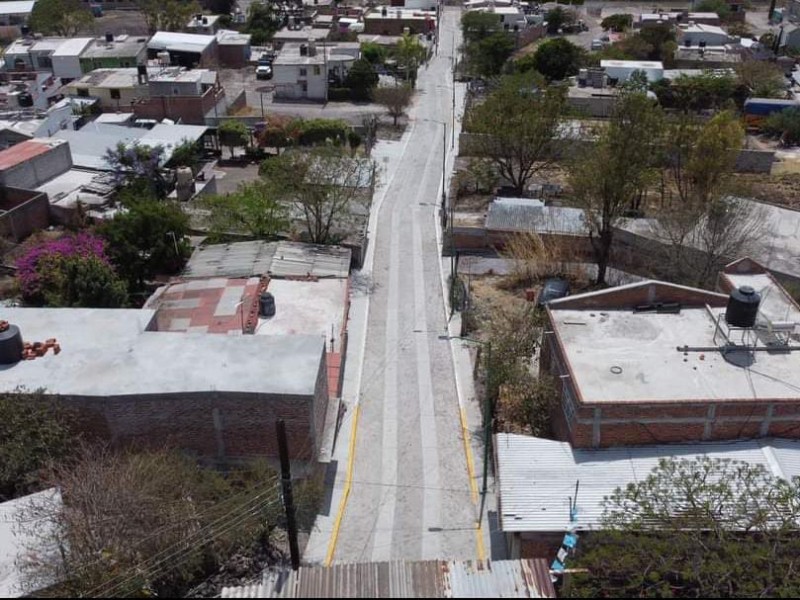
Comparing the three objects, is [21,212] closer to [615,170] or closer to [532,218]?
[532,218]

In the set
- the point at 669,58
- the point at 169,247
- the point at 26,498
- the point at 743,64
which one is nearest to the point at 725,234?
the point at 169,247

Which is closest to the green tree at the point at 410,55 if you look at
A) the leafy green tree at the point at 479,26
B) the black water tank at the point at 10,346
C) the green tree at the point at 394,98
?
the leafy green tree at the point at 479,26

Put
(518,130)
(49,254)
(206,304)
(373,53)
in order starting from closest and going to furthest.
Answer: (206,304) < (49,254) < (518,130) < (373,53)

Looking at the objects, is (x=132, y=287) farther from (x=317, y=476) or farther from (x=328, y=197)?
(x=317, y=476)

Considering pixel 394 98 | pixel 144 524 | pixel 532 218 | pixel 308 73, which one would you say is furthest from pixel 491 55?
pixel 144 524

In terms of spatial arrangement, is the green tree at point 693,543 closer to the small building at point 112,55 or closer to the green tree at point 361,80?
the green tree at point 361,80

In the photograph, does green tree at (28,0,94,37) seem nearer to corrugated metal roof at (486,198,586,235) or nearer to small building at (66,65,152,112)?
small building at (66,65,152,112)
